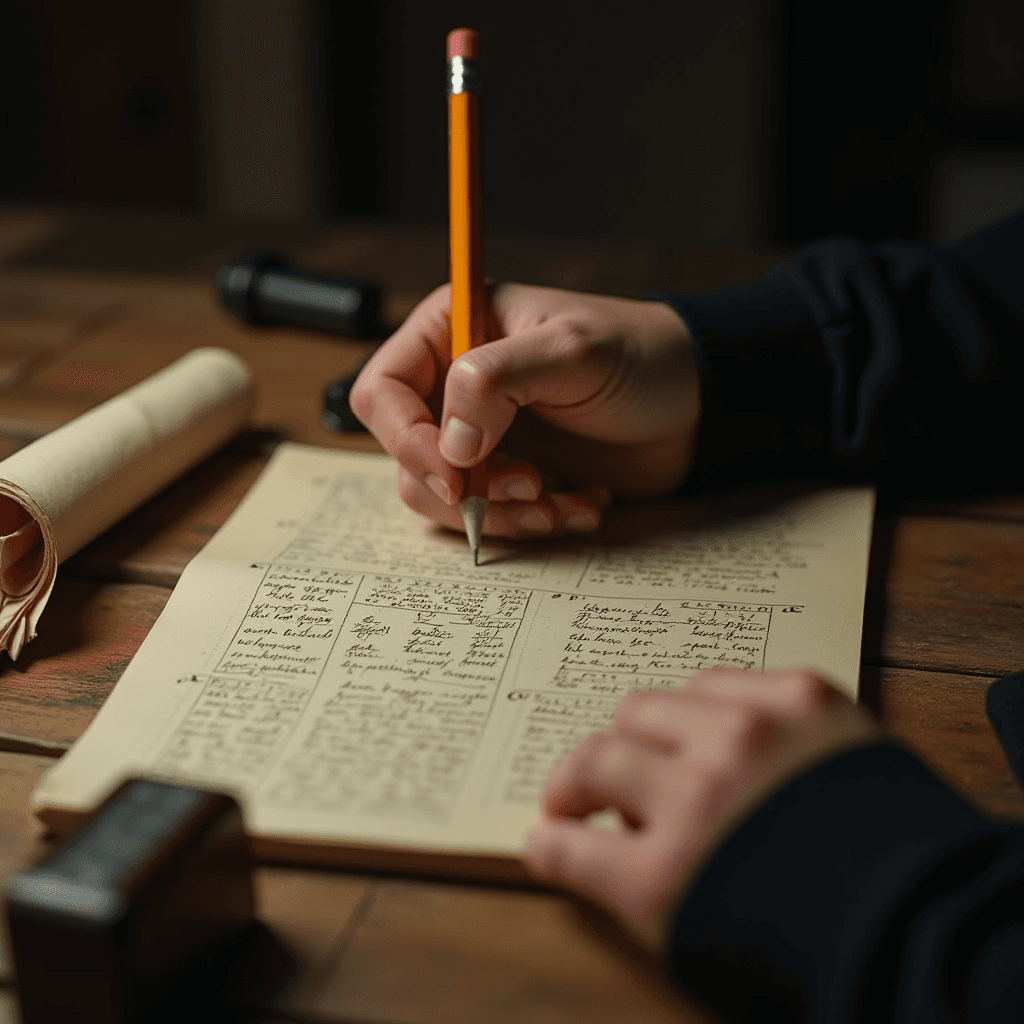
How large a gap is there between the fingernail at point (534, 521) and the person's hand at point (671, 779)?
0.85 ft

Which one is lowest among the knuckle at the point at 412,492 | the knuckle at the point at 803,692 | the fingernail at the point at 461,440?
the knuckle at the point at 412,492

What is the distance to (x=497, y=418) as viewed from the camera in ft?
2.40

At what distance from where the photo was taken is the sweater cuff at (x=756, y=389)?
849 mm

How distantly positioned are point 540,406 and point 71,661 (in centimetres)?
35

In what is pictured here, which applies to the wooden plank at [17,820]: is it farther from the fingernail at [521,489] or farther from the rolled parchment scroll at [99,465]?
the fingernail at [521,489]

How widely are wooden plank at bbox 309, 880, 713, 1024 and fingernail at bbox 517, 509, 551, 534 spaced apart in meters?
0.31

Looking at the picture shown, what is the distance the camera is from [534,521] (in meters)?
0.75

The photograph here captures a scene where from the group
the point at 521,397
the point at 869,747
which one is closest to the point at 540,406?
the point at 521,397

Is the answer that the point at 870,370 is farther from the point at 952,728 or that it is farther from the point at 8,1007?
the point at 8,1007

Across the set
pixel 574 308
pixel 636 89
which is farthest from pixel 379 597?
pixel 636 89

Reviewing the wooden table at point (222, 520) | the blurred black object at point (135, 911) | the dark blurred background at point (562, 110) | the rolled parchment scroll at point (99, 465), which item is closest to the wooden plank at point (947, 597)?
the wooden table at point (222, 520)

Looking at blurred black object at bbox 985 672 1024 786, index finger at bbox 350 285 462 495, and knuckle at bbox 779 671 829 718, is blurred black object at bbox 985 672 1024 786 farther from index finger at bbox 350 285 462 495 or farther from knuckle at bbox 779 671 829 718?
index finger at bbox 350 285 462 495

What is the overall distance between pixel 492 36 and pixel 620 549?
261 cm

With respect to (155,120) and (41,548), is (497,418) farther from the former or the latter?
(155,120)
